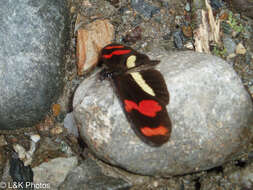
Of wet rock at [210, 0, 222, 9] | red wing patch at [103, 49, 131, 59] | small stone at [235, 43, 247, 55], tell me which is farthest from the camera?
wet rock at [210, 0, 222, 9]

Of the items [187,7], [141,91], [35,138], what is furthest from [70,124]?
[187,7]

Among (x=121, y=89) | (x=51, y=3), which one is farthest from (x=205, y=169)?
(x=51, y=3)

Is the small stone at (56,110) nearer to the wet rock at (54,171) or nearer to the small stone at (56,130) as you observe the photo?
the small stone at (56,130)

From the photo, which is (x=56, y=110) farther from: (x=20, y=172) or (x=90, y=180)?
(x=90, y=180)

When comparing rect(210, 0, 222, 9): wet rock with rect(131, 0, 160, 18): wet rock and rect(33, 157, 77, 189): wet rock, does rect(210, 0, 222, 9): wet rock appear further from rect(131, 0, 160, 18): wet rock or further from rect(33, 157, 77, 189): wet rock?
rect(33, 157, 77, 189): wet rock

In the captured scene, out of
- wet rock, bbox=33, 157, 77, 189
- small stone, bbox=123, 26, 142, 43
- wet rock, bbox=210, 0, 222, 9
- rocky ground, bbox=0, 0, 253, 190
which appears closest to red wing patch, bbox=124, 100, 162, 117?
rocky ground, bbox=0, 0, 253, 190
